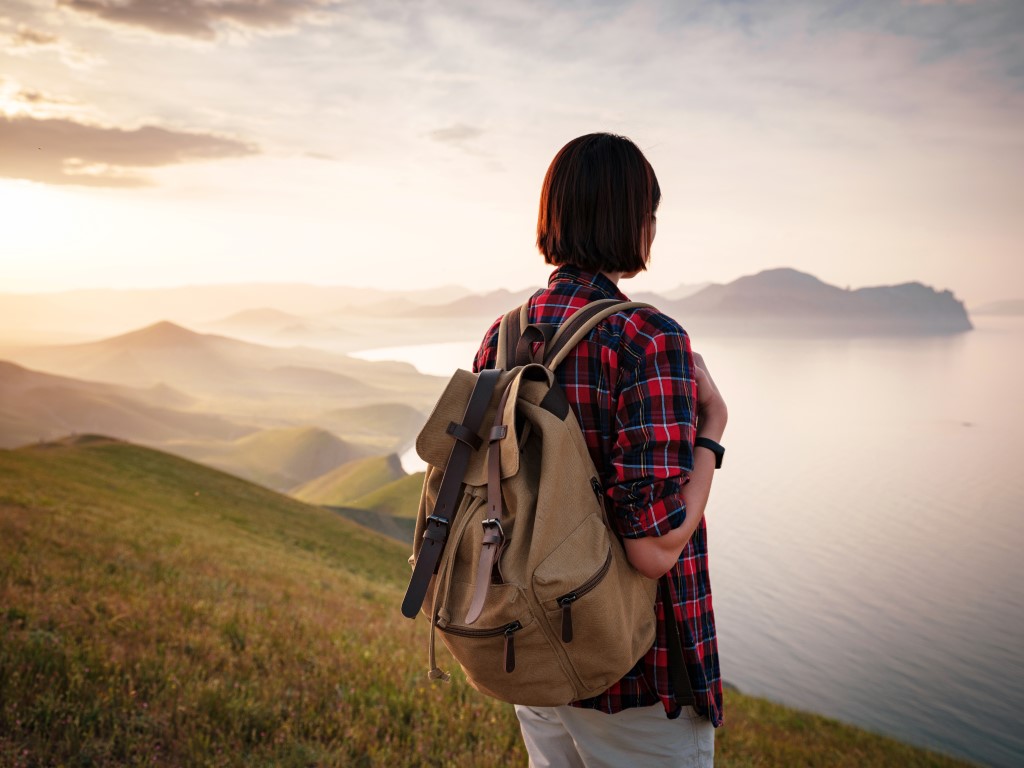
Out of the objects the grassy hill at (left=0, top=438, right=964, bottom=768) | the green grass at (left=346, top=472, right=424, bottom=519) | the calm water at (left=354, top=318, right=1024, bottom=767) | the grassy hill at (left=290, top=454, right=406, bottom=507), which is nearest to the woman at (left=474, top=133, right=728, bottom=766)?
the grassy hill at (left=0, top=438, right=964, bottom=768)

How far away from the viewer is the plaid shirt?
6.97 feet

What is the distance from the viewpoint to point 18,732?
421cm

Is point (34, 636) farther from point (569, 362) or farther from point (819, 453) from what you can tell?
point (819, 453)

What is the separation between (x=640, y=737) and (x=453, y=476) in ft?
3.99

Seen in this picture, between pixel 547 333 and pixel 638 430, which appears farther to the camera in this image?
pixel 547 333

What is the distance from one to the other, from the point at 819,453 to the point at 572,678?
→ 201240 mm

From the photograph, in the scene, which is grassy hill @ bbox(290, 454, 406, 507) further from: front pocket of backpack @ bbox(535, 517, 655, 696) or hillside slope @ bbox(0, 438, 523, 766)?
front pocket of backpack @ bbox(535, 517, 655, 696)

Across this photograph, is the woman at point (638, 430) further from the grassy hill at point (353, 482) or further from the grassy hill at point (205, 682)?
the grassy hill at point (353, 482)

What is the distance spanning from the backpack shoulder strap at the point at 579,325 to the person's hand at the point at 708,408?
35 cm

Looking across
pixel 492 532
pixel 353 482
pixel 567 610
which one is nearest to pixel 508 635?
pixel 567 610

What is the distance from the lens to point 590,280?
7.98 ft

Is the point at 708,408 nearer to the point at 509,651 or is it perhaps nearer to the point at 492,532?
the point at 492,532

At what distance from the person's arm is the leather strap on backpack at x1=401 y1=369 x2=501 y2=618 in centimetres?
61

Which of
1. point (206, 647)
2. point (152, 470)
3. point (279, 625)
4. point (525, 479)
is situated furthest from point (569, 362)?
point (152, 470)
